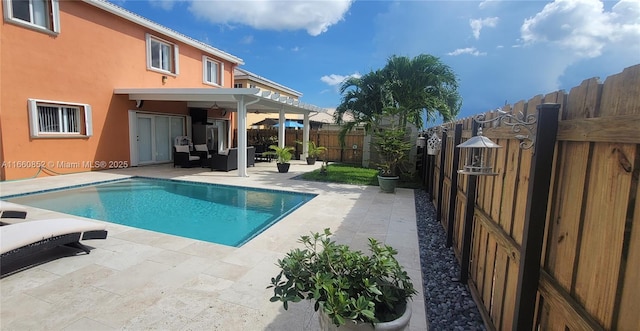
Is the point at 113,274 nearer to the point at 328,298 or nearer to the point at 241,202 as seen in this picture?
the point at 328,298

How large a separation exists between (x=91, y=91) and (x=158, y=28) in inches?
171

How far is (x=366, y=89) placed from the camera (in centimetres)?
1130

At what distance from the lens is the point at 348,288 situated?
2068 millimetres

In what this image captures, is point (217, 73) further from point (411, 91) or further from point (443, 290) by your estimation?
point (443, 290)

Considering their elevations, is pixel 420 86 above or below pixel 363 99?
above

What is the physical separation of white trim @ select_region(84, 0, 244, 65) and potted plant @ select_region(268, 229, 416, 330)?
44.2 ft

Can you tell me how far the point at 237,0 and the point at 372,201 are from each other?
33.1 ft

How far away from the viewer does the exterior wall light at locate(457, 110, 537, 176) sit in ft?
6.39

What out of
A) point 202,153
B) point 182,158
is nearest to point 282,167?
point 182,158

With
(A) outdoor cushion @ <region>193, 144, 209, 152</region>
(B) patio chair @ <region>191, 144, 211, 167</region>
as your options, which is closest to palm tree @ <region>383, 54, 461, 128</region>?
(B) patio chair @ <region>191, 144, 211, 167</region>

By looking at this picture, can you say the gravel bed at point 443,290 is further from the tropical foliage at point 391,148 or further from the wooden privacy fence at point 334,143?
the wooden privacy fence at point 334,143

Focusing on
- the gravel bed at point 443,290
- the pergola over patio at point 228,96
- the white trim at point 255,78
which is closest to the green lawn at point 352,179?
the pergola over patio at point 228,96

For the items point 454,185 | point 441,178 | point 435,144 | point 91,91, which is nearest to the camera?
point 454,185

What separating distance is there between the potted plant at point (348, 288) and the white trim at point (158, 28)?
1346cm
